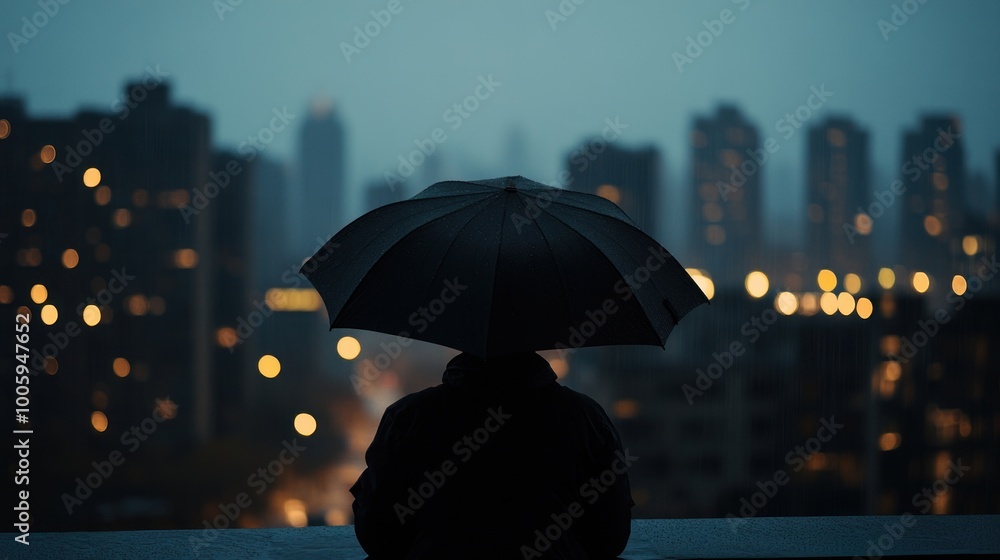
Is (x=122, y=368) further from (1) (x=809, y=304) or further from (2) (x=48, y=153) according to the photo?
(1) (x=809, y=304)

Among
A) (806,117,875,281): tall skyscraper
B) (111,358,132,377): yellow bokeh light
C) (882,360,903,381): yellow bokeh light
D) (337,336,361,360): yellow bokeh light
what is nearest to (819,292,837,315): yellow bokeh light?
(806,117,875,281): tall skyscraper

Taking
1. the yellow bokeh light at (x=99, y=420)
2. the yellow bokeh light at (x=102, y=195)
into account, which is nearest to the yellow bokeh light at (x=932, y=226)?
the yellow bokeh light at (x=102, y=195)

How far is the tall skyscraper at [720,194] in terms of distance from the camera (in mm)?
23703

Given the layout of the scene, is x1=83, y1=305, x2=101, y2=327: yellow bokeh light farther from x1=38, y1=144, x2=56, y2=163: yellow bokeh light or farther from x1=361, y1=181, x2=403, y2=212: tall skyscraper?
x1=361, y1=181, x2=403, y2=212: tall skyscraper

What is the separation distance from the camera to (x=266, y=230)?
22156 millimetres

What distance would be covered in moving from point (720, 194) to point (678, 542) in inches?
1030

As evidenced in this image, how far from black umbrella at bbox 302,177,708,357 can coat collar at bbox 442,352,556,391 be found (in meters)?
0.04

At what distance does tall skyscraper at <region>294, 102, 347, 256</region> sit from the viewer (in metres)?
15.6

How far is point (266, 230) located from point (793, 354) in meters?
23.1

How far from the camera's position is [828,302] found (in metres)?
27.9

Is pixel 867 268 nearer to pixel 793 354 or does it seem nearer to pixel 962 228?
pixel 962 228

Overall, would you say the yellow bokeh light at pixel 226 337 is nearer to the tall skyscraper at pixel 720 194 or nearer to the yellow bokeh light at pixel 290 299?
the yellow bokeh light at pixel 290 299

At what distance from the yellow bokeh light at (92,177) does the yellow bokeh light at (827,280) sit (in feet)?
59.4

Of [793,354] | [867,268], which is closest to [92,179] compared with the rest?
[867,268]
